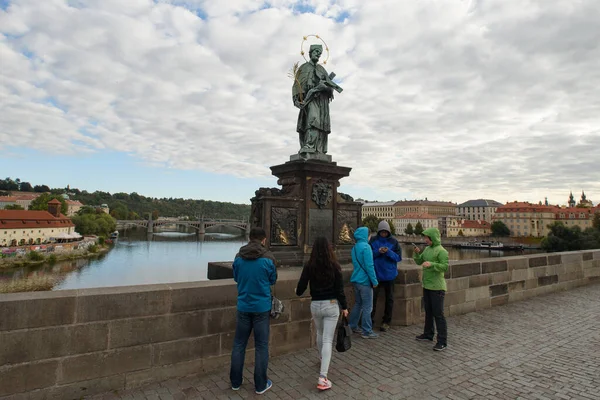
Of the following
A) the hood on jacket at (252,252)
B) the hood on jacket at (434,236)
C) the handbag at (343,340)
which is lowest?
the handbag at (343,340)

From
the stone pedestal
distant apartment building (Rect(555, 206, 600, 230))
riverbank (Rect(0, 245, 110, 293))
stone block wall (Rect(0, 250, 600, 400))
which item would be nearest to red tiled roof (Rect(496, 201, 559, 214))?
distant apartment building (Rect(555, 206, 600, 230))

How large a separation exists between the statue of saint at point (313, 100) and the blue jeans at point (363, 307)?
3484 millimetres

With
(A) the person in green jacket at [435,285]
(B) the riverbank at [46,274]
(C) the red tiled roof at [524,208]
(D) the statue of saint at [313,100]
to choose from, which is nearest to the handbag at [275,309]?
(A) the person in green jacket at [435,285]

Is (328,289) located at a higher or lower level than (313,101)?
lower

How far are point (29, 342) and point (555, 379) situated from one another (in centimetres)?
505

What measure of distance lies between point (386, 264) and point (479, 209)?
496 feet

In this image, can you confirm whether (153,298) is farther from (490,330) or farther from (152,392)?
(490,330)

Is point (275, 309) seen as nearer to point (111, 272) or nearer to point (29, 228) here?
point (111, 272)

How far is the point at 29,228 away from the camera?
67.6 meters

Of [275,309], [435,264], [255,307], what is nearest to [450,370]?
[435,264]

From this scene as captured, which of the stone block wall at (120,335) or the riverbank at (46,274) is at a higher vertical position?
the stone block wall at (120,335)

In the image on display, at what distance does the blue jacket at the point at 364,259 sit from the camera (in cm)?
504

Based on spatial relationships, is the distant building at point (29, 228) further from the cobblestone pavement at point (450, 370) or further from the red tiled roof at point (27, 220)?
the cobblestone pavement at point (450, 370)

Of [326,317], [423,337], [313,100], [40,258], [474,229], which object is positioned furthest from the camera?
[474,229]
